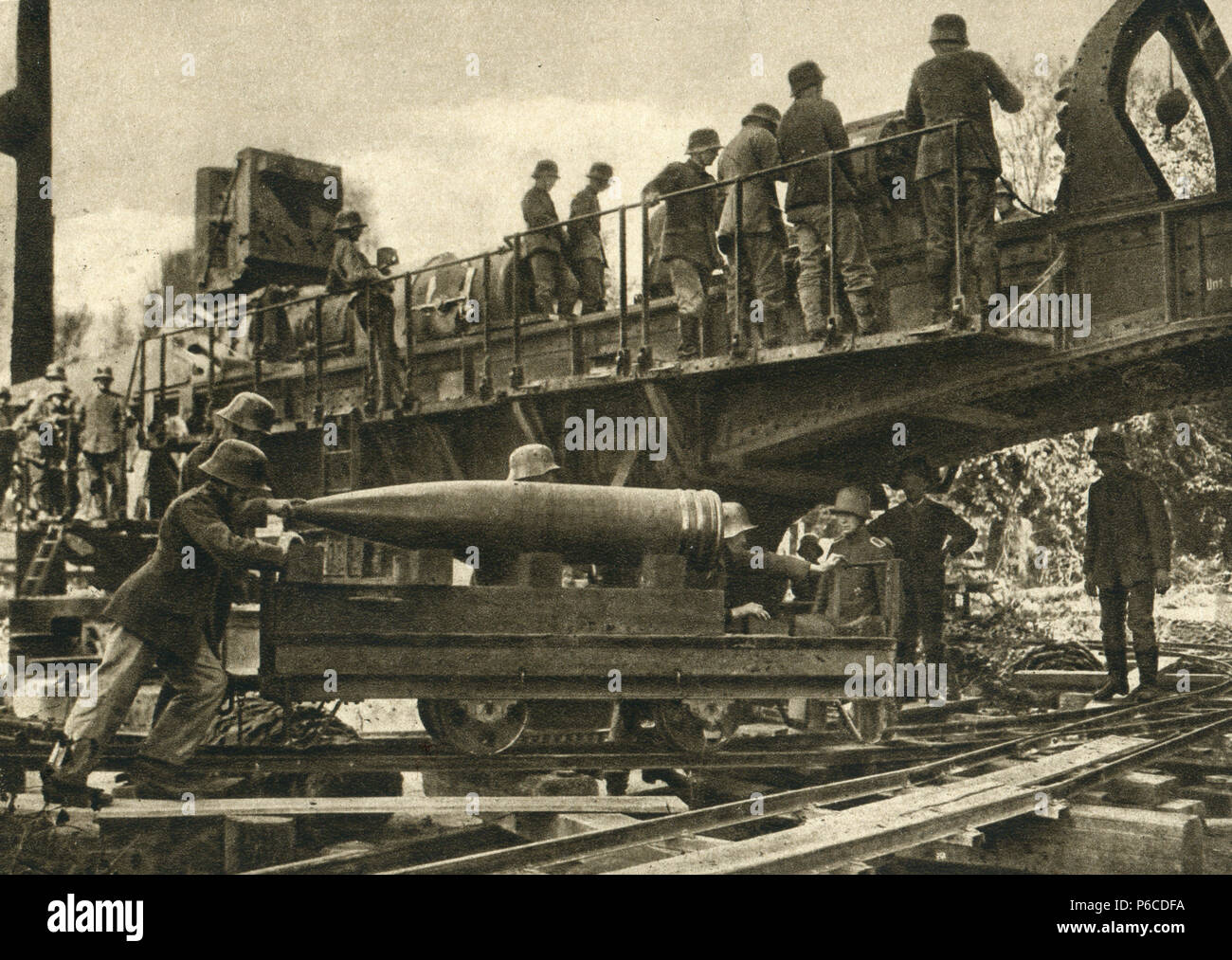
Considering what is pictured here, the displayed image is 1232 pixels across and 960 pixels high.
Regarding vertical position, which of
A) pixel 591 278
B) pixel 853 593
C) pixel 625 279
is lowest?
pixel 853 593

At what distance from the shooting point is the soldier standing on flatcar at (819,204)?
7758 mm

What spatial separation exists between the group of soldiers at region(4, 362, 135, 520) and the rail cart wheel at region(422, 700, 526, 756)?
578 cm

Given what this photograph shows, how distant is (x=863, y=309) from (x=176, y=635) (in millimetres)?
4392

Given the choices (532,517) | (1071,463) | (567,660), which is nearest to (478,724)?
(567,660)

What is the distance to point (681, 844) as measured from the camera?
5594 mm

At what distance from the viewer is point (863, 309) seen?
25.3 ft

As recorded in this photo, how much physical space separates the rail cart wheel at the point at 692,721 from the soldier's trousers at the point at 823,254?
2467 mm

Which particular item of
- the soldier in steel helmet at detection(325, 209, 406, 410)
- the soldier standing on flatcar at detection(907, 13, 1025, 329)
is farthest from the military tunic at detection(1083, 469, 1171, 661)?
the soldier in steel helmet at detection(325, 209, 406, 410)

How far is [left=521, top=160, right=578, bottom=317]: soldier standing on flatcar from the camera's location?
959 cm

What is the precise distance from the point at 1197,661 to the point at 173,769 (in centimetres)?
800

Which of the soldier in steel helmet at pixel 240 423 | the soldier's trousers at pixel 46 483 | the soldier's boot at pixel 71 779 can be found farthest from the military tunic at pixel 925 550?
the soldier's trousers at pixel 46 483

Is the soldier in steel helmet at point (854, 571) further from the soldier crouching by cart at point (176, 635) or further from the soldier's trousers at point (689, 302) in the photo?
the soldier crouching by cart at point (176, 635)

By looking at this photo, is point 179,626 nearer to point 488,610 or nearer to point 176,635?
point 176,635
